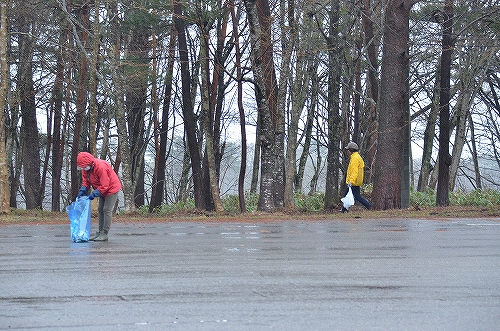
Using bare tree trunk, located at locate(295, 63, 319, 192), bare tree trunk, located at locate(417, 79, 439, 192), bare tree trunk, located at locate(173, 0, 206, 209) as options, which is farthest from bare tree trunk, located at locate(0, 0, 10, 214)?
bare tree trunk, located at locate(417, 79, 439, 192)

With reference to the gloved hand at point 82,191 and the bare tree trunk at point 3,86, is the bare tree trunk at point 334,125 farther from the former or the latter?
the gloved hand at point 82,191

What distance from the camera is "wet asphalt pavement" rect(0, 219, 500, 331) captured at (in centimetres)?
686

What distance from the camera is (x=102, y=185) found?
1363 centimetres

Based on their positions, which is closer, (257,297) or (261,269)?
(257,297)

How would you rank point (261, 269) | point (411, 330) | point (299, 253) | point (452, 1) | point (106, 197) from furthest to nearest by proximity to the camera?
point (452, 1) → point (106, 197) → point (299, 253) → point (261, 269) → point (411, 330)

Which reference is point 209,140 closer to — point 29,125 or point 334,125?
point 334,125

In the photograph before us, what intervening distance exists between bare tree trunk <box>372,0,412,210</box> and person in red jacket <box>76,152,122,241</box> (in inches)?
444

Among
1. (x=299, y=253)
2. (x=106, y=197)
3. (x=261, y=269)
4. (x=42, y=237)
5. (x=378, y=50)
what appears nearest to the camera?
(x=261, y=269)

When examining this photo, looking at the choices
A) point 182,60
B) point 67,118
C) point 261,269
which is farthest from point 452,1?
point 67,118

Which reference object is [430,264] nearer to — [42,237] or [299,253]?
[299,253]

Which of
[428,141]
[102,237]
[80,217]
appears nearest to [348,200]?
[102,237]

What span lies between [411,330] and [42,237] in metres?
10.3

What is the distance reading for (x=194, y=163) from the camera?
31.3m

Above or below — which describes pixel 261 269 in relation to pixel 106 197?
below
